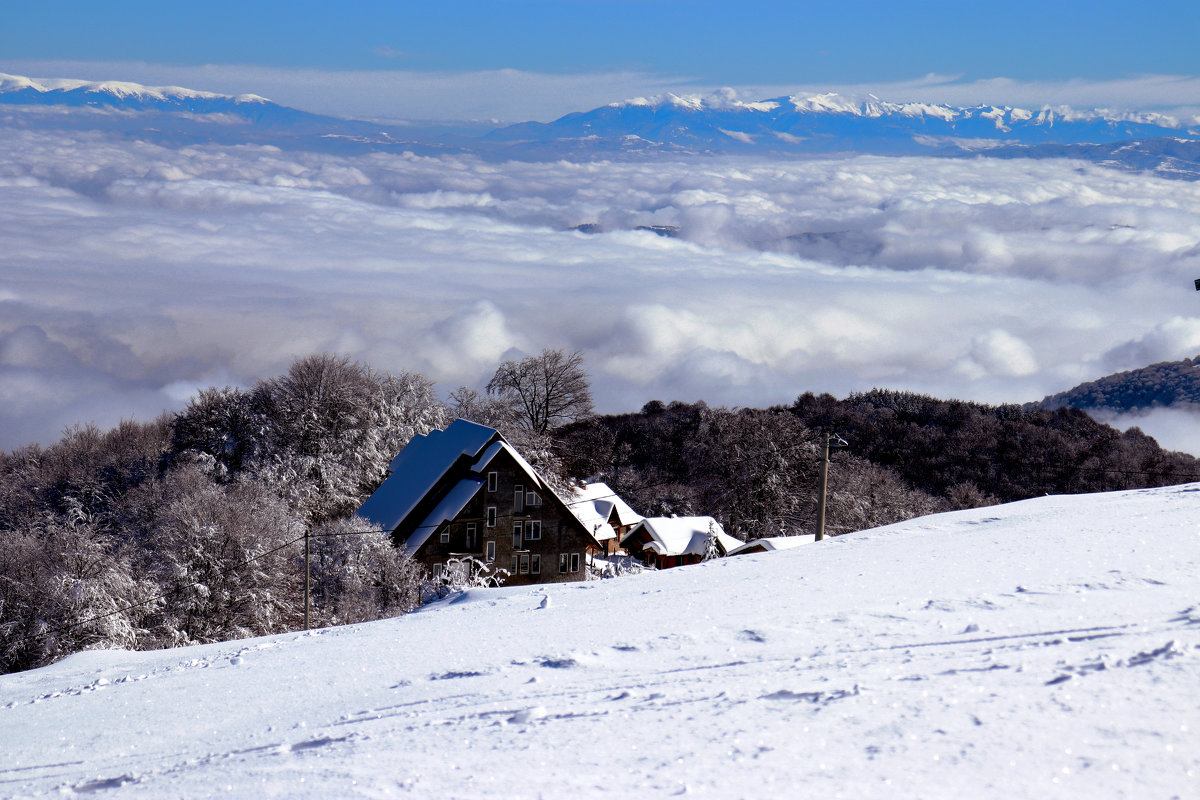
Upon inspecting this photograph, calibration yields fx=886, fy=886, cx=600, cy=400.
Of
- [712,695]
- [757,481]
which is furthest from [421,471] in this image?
[712,695]

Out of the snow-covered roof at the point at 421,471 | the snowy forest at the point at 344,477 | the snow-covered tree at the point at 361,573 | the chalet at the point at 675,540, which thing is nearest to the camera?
the snowy forest at the point at 344,477

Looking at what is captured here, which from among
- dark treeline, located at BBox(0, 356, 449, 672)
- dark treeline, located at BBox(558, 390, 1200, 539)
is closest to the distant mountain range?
dark treeline, located at BBox(558, 390, 1200, 539)

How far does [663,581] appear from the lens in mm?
15859

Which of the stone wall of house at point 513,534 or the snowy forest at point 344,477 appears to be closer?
the snowy forest at point 344,477

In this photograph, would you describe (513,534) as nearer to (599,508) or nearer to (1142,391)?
(599,508)

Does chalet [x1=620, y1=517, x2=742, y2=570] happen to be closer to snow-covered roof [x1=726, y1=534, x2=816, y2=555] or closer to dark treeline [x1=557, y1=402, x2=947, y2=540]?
dark treeline [x1=557, y1=402, x2=947, y2=540]

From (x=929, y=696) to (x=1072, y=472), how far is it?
206 ft

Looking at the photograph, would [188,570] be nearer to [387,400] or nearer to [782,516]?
[387,400]

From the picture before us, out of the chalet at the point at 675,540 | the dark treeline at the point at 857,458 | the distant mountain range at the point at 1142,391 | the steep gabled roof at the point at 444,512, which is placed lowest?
the chalet at the point at 675,540

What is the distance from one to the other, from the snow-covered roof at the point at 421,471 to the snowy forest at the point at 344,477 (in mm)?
1676

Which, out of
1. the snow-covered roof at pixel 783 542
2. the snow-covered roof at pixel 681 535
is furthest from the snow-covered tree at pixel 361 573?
the snow-covered roof at pixel 681 535

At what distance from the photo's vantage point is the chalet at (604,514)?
166 ft

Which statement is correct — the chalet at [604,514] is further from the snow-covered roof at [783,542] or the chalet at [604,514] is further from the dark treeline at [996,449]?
the dark treeline at [996,449]

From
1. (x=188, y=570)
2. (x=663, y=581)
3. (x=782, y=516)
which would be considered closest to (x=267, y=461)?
(x=188, y=570)
